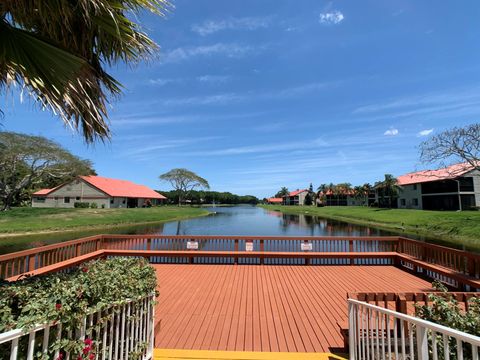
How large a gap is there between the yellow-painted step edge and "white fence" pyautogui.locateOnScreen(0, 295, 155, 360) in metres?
0.38

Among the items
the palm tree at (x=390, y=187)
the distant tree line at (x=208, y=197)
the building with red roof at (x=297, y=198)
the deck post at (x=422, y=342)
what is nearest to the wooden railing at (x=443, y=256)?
the deck post at (x=422, y=342)

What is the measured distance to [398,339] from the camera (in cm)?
308

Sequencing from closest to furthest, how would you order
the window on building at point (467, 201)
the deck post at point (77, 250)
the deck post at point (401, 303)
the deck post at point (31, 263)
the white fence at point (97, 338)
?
1. the white fence at point (97, 338)
2. the deck post at point (401, 303)
3. the deck post at point (31, 263)
4. the deck post at point (77, 250)
5. the window on building at point (467, 201)

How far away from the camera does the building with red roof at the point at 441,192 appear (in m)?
37.0

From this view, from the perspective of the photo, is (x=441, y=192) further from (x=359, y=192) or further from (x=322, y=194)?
(x=322, y=194)

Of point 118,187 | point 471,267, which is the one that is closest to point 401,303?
point 471,267

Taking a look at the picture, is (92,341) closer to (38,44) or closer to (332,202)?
(38,44)

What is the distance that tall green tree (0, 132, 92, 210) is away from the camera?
3325 centimetres

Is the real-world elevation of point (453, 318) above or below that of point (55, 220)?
above

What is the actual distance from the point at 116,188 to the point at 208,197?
237 ft

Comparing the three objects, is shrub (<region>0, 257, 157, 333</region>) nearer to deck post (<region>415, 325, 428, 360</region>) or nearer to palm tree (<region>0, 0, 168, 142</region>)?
palm tree (<region>0, 0, 168, 142</region>)

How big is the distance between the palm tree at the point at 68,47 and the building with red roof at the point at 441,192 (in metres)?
34.1

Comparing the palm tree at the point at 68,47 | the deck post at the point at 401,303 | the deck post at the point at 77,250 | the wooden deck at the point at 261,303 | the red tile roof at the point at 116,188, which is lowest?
the wooden deck at the point at 261,303

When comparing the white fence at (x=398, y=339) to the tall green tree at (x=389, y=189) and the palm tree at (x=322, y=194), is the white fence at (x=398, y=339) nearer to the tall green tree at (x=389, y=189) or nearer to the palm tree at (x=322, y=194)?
the tall green tree at (x=389, y=189)
